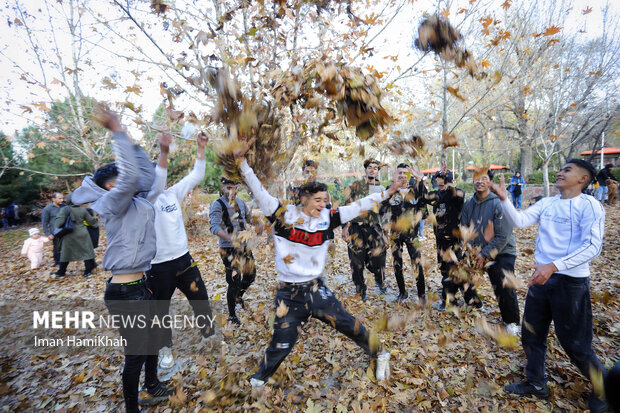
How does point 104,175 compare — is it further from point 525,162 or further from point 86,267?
point 525,162

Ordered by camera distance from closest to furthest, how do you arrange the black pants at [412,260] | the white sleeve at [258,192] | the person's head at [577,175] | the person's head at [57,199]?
1. the person's head at [577,175]
2. the white sleeve at [258,192]
3. the black pants at [412,260]
4. the person's head at [57,199]

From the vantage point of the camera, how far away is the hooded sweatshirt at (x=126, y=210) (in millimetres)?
2059

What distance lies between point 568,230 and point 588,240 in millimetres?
154

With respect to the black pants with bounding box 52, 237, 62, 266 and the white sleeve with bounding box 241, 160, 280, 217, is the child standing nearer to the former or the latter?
the black pants with bounding box 52, 237, 62, 266

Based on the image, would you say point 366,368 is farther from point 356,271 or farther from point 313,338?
point 356,271

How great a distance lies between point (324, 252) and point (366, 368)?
1409 mm

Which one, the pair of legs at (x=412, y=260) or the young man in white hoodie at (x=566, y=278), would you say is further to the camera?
the pair of legs at (x=412, y=260)

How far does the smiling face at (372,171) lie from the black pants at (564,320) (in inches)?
100

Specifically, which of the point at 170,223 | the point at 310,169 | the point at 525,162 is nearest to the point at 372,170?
the point at 310,169

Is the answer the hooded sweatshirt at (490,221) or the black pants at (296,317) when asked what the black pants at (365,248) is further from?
the black pants at (296,317)

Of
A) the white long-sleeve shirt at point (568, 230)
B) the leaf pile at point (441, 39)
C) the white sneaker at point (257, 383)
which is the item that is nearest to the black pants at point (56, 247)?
the white sneaker at point (257, 383)

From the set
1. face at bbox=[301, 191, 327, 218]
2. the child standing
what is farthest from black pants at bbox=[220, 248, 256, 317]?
A: the child standing

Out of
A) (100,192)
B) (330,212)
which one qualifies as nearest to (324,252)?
(330,212)

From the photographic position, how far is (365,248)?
458 centimetres
